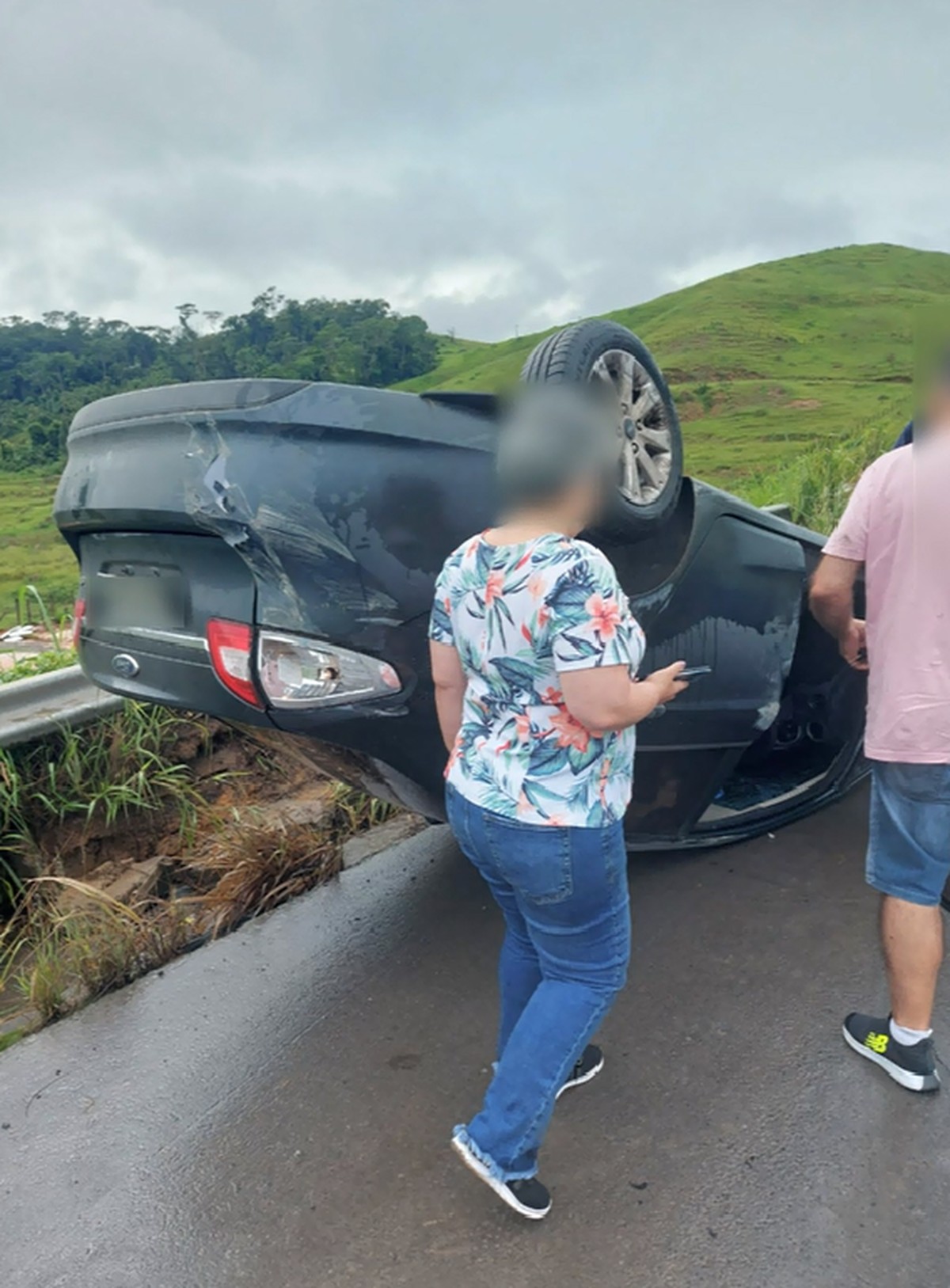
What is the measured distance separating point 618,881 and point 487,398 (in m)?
1.21

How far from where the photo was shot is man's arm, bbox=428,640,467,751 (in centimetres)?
213

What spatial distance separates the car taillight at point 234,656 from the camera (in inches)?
92.7

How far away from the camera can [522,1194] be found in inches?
80.9

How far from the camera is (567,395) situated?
2082 mm

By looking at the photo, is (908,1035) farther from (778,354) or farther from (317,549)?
(778,354)

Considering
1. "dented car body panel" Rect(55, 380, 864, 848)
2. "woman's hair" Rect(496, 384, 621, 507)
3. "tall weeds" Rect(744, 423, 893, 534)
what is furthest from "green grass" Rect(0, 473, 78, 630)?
"woman's hair" Rect(496, 384, 621, 507)

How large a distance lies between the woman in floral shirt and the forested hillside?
858 mm

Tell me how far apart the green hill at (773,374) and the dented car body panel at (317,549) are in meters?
0.36

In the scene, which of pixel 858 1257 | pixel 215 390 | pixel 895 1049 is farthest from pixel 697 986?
pixel 215 390

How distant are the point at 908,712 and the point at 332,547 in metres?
→ 1.38

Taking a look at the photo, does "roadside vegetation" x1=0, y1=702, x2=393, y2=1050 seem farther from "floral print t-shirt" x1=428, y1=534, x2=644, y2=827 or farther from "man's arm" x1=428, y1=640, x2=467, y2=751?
"floral print t-shirt" x1=428, y1=534, x2=644, y2=827

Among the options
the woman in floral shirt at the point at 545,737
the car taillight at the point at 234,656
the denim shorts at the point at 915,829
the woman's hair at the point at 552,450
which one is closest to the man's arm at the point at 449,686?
the woman in floral shirt at the point at 545,737

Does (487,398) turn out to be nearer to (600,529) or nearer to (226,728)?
(600,529)

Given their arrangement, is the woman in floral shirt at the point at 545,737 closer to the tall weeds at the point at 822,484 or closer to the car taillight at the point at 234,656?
the car taillight at the point at 234,656
